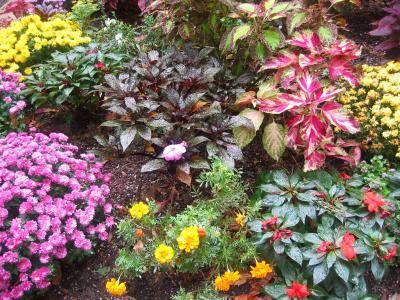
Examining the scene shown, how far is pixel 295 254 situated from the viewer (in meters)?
2.14

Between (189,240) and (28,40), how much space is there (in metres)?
2.14

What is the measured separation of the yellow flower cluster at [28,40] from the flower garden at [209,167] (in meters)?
0.02

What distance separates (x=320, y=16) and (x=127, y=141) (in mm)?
1357

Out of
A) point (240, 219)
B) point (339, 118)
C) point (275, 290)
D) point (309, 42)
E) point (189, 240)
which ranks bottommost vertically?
point (275, 290)

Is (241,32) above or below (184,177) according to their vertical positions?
above

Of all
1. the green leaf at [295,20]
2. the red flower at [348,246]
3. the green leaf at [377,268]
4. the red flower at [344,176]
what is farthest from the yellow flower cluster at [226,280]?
the green leaf at [295,20]

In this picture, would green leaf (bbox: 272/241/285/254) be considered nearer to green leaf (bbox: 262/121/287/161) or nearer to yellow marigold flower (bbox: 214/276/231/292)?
yellow marigold flower (bbox: 214/276/231/292)

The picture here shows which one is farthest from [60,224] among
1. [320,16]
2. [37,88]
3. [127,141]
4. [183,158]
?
[320,16]

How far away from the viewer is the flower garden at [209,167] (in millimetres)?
2195

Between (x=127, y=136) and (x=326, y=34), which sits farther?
(x=326, y=34)

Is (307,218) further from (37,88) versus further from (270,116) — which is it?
(37,88)

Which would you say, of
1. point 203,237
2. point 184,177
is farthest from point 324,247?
point 184,177

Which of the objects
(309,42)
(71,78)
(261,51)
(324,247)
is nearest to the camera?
(324,247)

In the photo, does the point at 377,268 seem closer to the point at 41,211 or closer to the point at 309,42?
the point at 309,42
